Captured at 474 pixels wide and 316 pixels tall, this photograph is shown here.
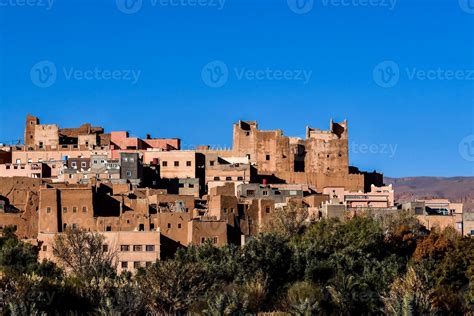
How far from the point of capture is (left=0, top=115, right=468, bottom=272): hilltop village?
6031 centimetres

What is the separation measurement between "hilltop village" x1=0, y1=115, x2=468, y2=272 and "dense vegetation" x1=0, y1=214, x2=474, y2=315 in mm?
2331

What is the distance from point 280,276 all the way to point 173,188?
80.3 ft

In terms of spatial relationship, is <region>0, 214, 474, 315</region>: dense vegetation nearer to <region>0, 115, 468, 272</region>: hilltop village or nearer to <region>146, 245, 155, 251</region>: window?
<region>0, 115, 468, 272</region>: hilltop village

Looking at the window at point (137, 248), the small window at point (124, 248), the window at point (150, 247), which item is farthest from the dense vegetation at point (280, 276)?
the window at point (150, 247)

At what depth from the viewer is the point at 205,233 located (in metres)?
59.9

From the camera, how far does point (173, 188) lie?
74.2 m

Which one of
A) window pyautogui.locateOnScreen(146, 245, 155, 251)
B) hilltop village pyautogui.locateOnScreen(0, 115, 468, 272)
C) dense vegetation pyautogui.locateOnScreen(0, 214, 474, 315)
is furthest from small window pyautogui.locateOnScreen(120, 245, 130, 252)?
dense vegetation pyautogui.locateOnScreen(0, 214, 474, 315)

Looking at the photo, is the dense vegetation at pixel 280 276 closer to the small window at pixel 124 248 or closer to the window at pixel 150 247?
the small window at pixel 124 248

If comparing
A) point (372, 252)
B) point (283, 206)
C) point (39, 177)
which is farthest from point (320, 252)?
point (39, 177)

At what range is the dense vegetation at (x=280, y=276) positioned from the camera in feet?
129

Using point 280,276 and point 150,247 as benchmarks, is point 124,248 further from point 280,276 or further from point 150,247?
point 280,276

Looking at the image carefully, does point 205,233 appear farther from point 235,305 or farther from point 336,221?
point 235,305

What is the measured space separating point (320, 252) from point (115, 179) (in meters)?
21.2

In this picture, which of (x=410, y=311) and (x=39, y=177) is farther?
(x=39, y=177)
